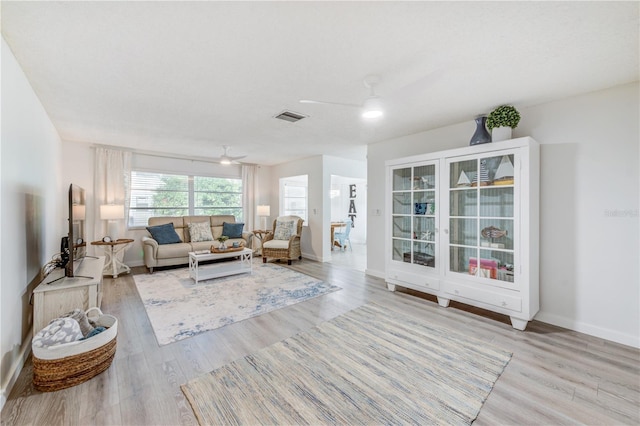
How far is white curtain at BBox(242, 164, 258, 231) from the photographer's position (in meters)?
6.72

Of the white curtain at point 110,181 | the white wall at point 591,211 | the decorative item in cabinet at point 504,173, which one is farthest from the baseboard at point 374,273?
the white curtain at point 110,181

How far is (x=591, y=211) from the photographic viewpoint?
8.52ft

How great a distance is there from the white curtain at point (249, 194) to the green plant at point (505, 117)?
541 centimetres

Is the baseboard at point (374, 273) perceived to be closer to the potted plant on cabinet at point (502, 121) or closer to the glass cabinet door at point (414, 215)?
the glass cabinet door at point (414, 215)

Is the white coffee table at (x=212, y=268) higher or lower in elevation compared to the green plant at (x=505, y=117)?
lower

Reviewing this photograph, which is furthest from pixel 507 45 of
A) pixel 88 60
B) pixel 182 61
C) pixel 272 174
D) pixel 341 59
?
pixel 272 174

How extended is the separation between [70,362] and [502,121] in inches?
170

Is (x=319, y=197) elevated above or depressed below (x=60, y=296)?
above

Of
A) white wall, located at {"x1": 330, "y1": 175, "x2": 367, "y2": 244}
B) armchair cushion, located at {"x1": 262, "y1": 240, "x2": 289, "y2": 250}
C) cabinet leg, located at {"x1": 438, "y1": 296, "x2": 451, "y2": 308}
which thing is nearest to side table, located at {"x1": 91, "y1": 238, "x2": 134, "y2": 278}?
armchair cushion, located at {"x1": 262, "y1": 240, "x2": 289, "y2": 250}

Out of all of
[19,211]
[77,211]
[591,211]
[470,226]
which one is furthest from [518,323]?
[77,211]

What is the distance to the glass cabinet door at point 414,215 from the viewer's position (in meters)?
3.47

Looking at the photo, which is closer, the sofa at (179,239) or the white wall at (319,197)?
the sofa at (179,239)

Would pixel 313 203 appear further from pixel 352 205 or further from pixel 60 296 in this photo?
pixel 60 296

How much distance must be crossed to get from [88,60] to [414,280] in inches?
159
